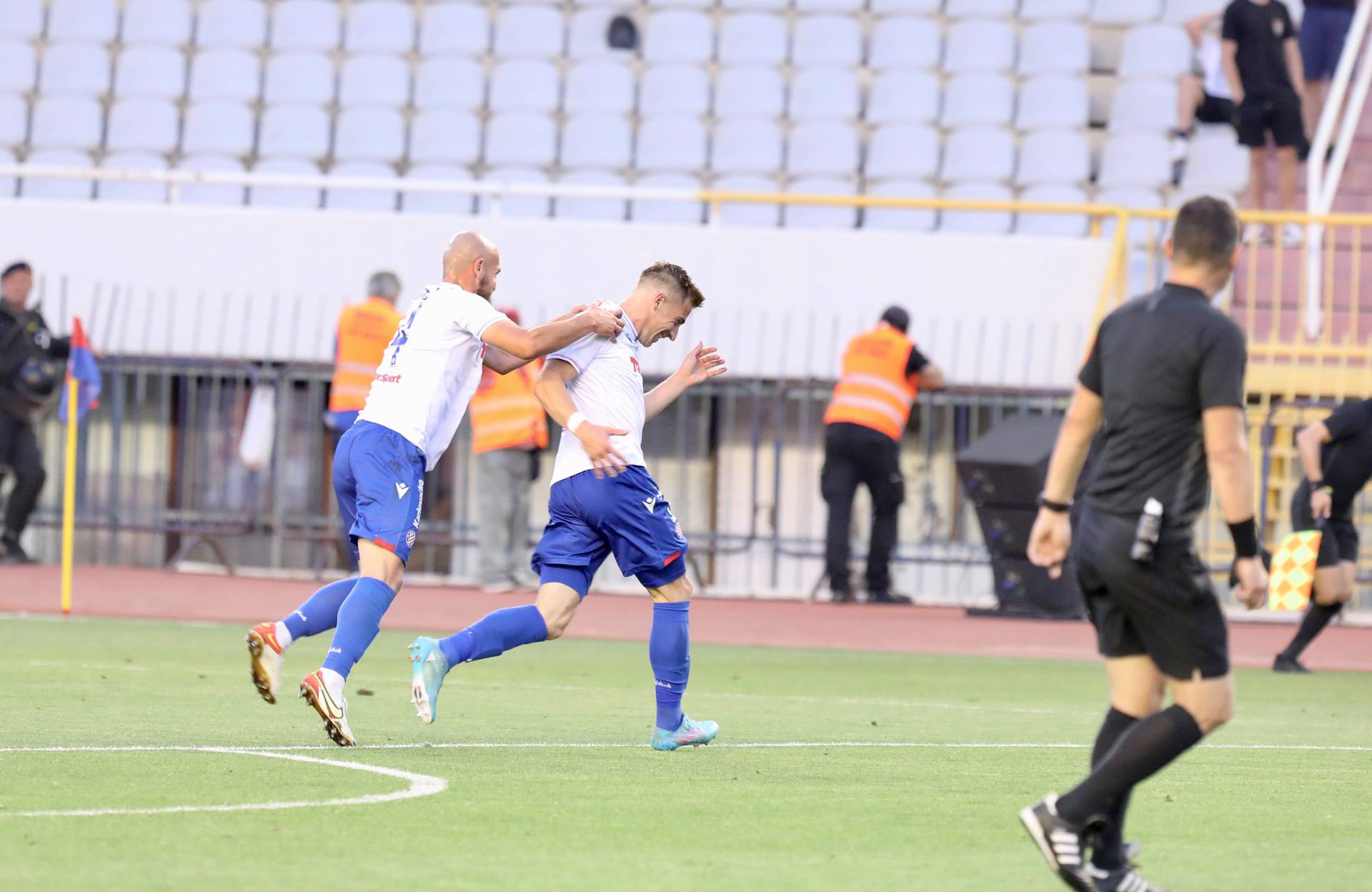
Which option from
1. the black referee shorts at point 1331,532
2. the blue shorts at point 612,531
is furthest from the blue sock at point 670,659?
the black referee shorts at point 1331,532

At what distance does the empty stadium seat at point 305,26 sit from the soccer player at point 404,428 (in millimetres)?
13580

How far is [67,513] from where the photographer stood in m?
13.3

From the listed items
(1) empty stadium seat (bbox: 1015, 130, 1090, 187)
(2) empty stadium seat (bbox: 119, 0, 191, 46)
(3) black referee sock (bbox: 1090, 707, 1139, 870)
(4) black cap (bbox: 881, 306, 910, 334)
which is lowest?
(3) black referee sock (bbox: 1090, 707, 1139, 870)

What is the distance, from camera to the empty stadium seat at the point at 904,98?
2000cm

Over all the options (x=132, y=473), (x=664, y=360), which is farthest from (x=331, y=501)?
(x=664, y=360)

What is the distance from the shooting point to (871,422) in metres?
15.9

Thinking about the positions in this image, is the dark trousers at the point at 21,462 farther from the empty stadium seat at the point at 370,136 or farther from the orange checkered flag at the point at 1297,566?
the orange checkered flag at the point at 1297,566

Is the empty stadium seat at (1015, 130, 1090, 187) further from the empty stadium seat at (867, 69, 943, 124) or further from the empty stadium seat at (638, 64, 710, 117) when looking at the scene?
the empty stadium seat at (638, 64, 710, 117)

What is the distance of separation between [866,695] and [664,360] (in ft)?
24.5

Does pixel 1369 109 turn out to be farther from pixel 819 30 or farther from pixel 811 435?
pixel 811 435

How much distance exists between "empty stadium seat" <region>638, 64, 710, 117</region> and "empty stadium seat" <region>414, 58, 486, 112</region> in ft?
5.16

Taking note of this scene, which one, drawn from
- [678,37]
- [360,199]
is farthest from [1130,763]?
[678,37]

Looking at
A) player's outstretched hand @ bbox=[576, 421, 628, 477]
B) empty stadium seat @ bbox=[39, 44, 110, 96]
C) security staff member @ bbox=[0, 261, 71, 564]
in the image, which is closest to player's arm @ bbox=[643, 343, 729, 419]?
player's outstretched hand @ bbox=[576, 421, 628, 477]

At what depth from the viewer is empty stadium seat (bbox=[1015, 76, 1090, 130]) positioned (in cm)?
1986
